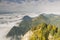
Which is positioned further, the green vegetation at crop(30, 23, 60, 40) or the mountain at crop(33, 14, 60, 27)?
the mountain at crop(33, 14, 60, 27)

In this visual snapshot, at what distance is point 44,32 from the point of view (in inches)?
156

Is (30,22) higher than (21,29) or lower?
higher

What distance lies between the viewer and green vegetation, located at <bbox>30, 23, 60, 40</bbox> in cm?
391

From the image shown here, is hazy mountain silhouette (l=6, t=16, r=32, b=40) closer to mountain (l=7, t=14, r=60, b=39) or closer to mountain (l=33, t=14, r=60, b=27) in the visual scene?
mountain (l=7, t=14, r=60, b=39)

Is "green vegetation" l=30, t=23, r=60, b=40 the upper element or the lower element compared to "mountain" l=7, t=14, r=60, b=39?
lower

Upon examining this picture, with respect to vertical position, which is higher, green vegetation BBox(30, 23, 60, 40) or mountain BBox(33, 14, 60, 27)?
mountain BBox(33, 14, 60, 27)

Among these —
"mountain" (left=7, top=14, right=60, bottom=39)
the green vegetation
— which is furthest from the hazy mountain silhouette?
the green vegetation

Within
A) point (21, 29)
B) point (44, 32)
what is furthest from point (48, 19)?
point (21, 29)

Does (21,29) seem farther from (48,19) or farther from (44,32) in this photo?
(48,19)

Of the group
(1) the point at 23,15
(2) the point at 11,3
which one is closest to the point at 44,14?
(1) the point at 23,15

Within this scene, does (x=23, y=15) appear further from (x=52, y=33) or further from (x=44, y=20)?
(x=52, y=33)

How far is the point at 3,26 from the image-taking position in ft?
13.4

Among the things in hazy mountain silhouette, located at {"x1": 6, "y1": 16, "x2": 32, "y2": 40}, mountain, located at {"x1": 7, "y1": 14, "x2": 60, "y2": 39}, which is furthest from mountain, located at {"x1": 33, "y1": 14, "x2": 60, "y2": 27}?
hazy mountain silhouette, located at {"x1": 6, "y1": 16, "x2": 32, "y2": 40}

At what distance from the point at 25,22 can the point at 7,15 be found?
43cm
